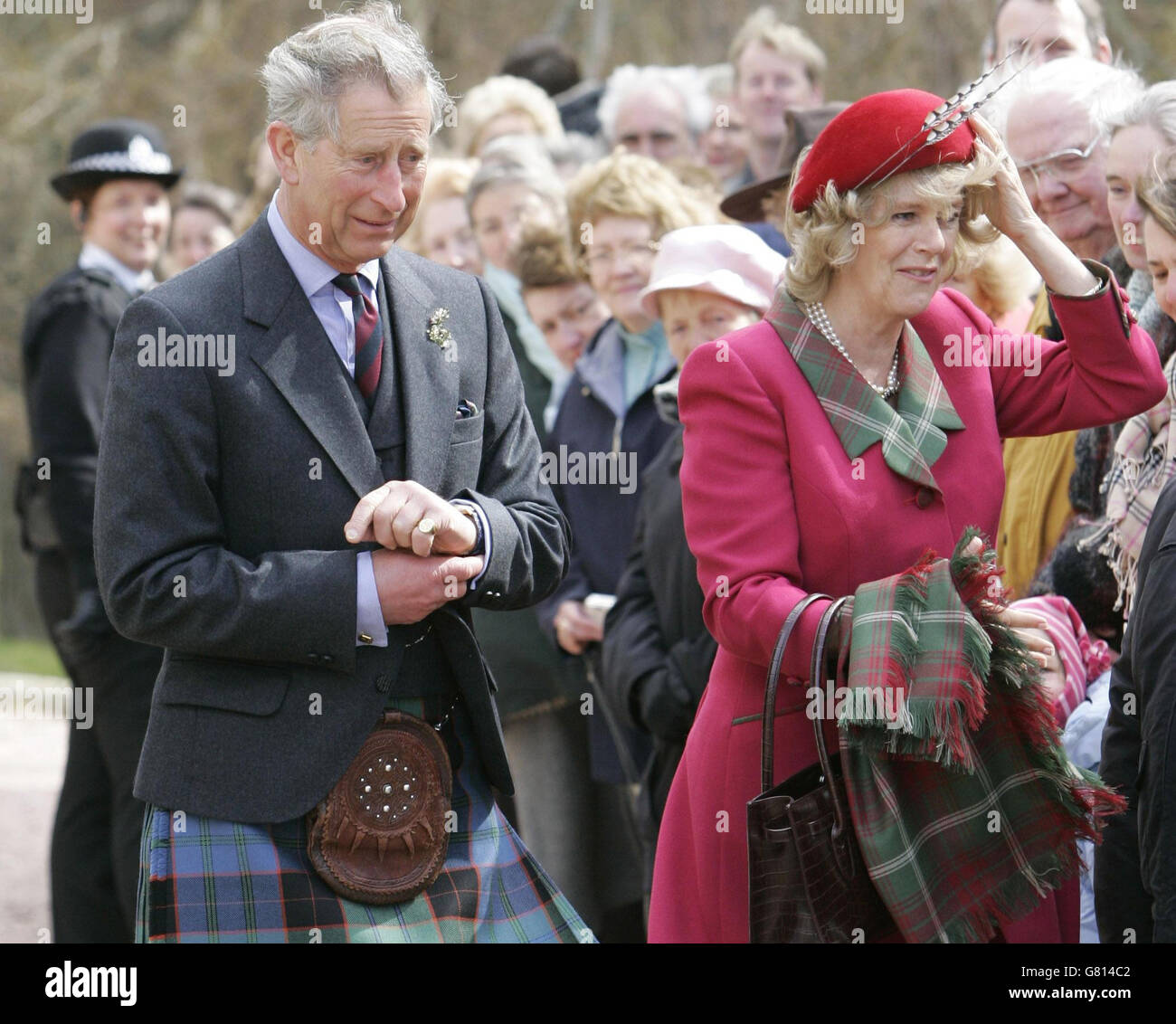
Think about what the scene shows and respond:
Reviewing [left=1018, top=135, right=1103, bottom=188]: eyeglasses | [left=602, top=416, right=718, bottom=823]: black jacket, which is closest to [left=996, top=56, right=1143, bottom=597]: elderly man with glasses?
[left=1018, top=135, right=1103, bottom=188]: eyeglasses

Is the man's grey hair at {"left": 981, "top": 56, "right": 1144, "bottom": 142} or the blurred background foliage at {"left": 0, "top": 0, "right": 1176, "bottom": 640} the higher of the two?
the blurred background foliage at {"left": 0, "top": 0, "right": 1176, "bottom": 640}

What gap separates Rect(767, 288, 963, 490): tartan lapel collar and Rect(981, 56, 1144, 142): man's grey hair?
129 centimetres

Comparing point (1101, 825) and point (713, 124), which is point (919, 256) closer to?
point (1101, 825)

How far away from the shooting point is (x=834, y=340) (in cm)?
321

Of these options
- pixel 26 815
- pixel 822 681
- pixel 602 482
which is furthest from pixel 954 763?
pixel 26 815

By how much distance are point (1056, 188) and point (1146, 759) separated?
194cm

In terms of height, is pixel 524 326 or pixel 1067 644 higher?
pixel 524 326

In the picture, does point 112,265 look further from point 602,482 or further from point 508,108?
point 602,482

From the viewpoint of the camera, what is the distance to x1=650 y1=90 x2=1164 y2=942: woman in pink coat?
308 centimetres

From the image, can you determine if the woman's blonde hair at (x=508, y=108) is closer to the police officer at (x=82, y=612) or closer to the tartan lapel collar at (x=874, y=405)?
the police officer at (x=82, y=612)

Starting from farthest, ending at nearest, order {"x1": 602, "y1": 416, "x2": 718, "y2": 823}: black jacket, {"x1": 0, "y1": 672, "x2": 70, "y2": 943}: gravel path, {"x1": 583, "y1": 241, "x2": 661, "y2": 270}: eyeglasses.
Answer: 1. {"x1": 0, "y1": 672, "x2": 70, "y2": 943}: gravel path
2. {"x1": 583, "y1": 241, "x2": 661, "y2": 270}: eyeglasses
3. {"x1": 602, "y1": 416, "x2": 718, "y2": 823}: black jacket

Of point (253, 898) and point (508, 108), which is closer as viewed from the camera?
point (253, 898)

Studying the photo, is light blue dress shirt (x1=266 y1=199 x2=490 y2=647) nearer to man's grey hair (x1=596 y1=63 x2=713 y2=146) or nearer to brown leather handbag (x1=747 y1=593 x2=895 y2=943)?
brown leather handbag (x1=747 y1=593 x2=895 y2=943)

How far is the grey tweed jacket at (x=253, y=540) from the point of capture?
288 cm
